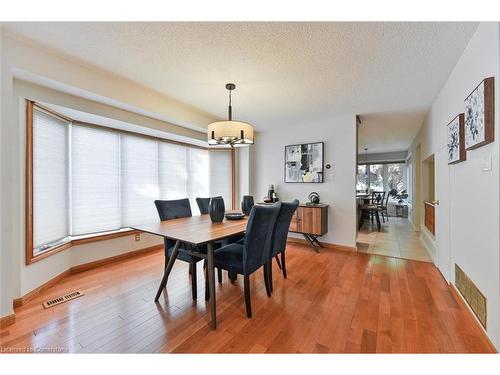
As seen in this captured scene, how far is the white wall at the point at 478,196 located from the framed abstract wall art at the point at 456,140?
0.26 feet

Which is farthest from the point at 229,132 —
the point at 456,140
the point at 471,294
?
the point at 471,294

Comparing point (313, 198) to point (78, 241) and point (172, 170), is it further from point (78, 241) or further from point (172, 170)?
point (78, 241)

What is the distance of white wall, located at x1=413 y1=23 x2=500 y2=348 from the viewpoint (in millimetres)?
1339

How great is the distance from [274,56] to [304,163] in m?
2.40

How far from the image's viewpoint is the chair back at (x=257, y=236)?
5.54 feet

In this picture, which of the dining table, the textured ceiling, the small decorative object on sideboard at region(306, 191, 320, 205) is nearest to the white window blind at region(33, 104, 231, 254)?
the dining table

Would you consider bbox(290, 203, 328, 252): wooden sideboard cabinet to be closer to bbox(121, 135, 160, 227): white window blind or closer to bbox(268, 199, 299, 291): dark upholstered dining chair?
bbox(268, 199, 299, 291): dark upholstered dining chair

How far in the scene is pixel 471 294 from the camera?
172cm

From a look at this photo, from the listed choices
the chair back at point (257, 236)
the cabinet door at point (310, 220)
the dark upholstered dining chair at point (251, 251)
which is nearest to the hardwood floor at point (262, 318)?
the dark upholstered dining chair at point (251, 251)

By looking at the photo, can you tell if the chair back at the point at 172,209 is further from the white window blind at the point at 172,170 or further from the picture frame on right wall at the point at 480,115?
the picture frame on right wall at the point at 480,115

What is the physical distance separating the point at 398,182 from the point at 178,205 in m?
8.10

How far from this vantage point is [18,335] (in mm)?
1536
